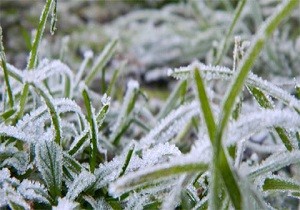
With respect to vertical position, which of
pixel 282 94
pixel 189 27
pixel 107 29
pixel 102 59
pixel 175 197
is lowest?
pixel 175 197

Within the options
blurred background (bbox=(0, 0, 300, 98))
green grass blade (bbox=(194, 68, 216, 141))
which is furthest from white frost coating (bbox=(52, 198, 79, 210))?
blurred background (bbox=(0, 0, 300, 98))

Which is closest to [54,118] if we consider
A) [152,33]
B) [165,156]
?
[165,156]

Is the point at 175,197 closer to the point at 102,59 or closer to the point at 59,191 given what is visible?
the point at 59,191

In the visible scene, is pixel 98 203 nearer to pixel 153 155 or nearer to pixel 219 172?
pixel 153 155

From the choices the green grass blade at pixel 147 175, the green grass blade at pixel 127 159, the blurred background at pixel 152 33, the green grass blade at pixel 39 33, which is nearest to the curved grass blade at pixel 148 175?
the green grass blade at pixel 147 175

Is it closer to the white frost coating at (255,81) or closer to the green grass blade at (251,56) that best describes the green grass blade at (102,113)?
the white frost coating at (255,81)

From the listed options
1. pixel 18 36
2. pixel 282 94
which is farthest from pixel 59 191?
pixel 18 36

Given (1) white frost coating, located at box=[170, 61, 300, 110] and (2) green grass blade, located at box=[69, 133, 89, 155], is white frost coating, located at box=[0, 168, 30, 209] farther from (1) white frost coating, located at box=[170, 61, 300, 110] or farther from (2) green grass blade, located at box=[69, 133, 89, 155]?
(1) white frost coating, located at box=[170, 61, 300, 110]
